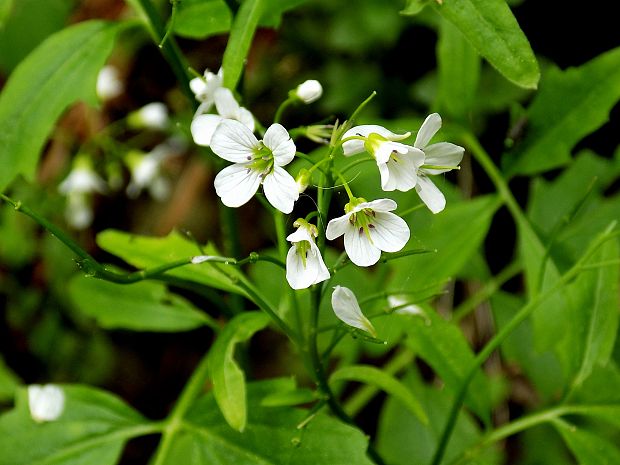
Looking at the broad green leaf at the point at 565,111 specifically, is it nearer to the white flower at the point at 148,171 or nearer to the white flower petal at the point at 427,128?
the white flower petal at the point at 427,128

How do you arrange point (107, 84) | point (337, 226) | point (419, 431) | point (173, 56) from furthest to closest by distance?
point (107, 84)
point (419, 431)
point (173, 56)
point (337, 226)

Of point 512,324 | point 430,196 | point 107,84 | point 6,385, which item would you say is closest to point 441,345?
point 512,324

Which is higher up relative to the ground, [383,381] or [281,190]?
[281,190]

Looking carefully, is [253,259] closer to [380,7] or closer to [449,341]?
[449,341]

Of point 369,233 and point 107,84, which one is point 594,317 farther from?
point 107,84

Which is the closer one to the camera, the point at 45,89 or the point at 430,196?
the point at 430,196

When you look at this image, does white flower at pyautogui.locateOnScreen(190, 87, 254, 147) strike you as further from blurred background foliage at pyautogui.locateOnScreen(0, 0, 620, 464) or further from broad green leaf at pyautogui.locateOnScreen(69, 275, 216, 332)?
blurred background foliage at pyautogui.locateOnScreen(0, 0, 620, 464)

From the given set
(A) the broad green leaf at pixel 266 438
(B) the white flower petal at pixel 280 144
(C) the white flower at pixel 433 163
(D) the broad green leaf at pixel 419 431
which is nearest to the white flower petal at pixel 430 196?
(C) the white flower at pixel 433 163

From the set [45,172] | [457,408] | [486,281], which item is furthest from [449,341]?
[45,172]
